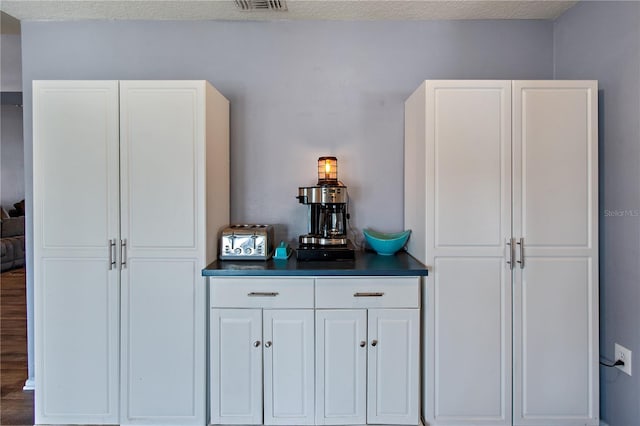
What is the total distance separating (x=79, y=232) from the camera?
187 centimetres

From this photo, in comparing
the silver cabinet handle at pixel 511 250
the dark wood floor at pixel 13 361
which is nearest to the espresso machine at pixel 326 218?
the silver cabinet handle at pixel 511 250

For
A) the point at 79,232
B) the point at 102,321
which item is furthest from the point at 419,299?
the point at 79,232

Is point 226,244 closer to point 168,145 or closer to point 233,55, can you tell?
point 168,145

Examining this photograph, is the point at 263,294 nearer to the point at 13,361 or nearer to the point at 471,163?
the point at 471,163

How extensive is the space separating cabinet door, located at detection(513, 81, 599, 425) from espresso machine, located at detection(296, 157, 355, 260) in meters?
0.93

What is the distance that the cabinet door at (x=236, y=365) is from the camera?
6.05 ft

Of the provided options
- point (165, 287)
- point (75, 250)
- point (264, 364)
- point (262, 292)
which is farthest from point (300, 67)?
point (264, 364)

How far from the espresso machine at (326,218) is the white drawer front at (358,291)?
0.78 feet

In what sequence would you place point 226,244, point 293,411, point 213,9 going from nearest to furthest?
point 293,411 < point 226,244 < point 213,9

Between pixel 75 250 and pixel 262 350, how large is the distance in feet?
3.61

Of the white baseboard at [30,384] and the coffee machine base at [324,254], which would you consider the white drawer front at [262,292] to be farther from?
the white baseboard at [30,384]

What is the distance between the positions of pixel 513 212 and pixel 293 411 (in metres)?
1.52

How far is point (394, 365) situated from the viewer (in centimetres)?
184

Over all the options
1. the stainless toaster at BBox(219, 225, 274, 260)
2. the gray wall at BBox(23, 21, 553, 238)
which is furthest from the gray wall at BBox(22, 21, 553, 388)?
the stainless toaster at BBox(219, 225, 274, 260)
